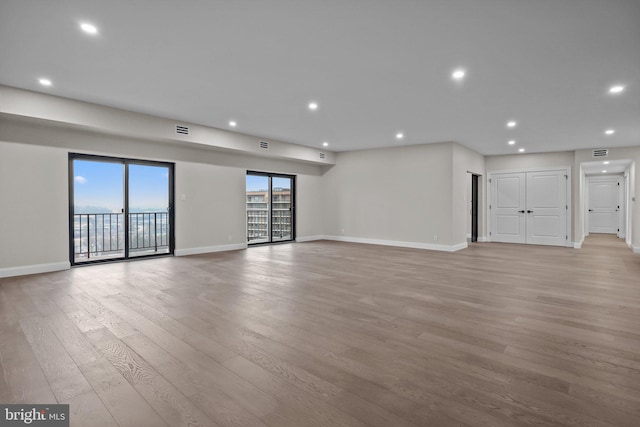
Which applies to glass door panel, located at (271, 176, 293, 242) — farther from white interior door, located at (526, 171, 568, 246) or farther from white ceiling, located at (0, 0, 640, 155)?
white interior door, located at (526, 171, 568, 246)

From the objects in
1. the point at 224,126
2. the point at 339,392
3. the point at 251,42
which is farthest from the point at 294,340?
the point at 224,126

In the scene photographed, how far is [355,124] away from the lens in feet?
20.6

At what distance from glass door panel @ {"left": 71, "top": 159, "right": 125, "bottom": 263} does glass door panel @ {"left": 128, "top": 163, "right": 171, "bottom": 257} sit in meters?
0.20

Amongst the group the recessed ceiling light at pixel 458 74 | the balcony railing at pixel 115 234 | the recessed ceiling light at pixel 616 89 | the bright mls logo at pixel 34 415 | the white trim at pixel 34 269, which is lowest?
the bright mls logo at pixel 34 415

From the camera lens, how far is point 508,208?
948 centimetres

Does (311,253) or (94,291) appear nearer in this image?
(94,291)

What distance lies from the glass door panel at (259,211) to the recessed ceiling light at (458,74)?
581cm

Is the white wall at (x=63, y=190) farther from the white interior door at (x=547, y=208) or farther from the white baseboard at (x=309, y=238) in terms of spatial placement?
the white interior door at (x=547, y=208)

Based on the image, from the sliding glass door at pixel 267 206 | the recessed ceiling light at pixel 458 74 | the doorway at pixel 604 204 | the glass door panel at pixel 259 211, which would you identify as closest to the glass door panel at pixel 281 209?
the sliding glass door at pixel 267 206

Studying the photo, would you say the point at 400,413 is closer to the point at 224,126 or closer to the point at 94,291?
the point at 94,291

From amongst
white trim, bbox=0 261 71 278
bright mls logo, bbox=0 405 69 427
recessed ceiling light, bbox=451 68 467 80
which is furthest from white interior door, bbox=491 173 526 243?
white trim, bbox=0 261 71 278

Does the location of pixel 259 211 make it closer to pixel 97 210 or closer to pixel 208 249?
pixel 208 249

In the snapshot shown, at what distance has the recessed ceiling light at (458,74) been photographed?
3.68m

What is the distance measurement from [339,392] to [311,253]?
538 centimetres
